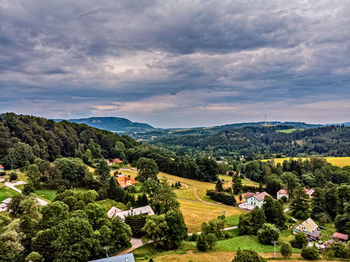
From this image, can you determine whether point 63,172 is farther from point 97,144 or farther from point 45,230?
point 97,144

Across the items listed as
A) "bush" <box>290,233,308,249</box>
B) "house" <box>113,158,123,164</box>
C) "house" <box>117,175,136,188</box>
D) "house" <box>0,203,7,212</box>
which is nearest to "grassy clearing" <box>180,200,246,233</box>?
"bush" <box>290,233,308,249</box>

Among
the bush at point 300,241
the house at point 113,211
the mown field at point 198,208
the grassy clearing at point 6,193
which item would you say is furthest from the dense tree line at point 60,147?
the bush at point 300,241

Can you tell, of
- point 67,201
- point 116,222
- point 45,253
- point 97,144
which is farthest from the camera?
point 97,144

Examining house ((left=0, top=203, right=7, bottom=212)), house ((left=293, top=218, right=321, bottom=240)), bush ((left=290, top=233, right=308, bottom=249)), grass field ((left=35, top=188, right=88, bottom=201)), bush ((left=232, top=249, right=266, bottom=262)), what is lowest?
house ((left=293, top=218, right=321, bottom=240))

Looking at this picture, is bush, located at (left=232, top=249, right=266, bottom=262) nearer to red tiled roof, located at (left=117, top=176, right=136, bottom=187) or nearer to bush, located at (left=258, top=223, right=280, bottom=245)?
bush, located at (left=258, top=223, right=280, bottom=245)

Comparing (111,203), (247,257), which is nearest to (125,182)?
(111,203)

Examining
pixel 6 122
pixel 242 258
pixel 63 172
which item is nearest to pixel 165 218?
pixel 242 258
